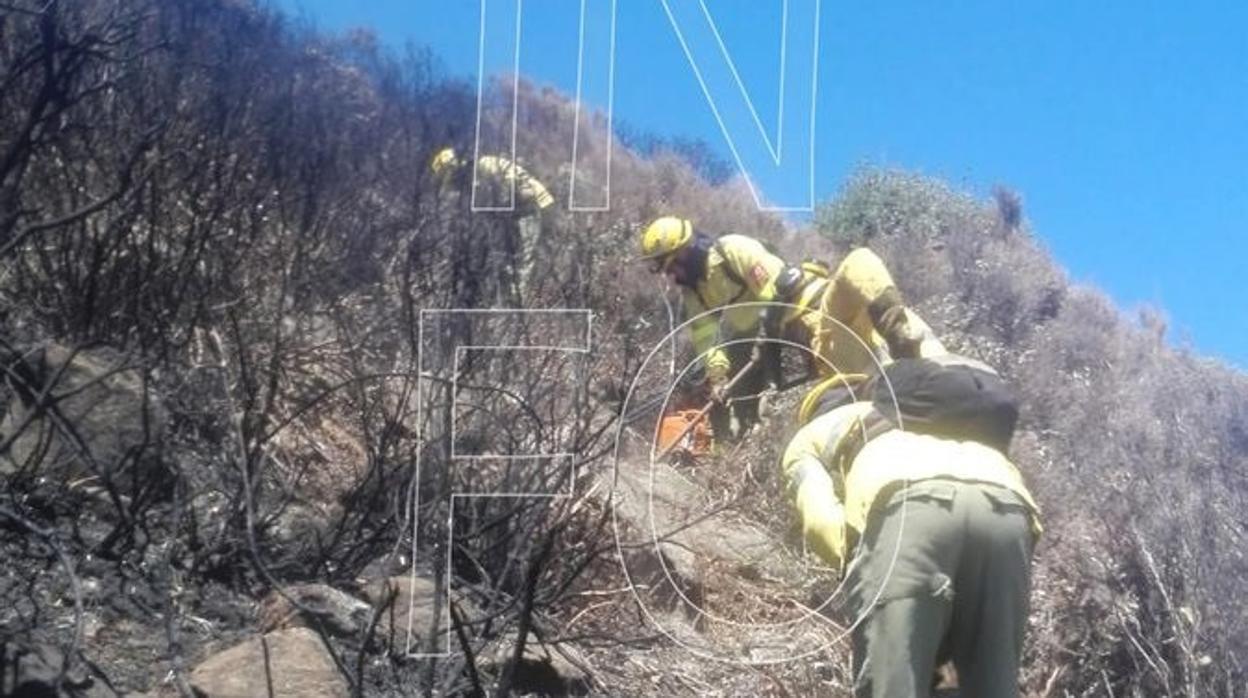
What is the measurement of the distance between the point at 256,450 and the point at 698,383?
2.78 metres

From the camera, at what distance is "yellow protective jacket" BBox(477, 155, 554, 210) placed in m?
6.86

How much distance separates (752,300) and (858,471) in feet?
9.99

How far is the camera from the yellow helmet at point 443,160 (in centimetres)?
786

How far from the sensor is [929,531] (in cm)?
406

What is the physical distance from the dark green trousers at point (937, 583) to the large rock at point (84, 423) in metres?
2.16

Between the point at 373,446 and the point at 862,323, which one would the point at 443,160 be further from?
the point at 862,323

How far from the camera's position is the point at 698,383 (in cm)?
758

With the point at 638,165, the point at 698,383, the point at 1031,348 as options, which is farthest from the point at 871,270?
the point at 1031,348

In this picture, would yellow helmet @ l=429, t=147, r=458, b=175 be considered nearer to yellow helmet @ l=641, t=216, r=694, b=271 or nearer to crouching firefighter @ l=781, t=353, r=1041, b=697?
yellow helmet @ l=641, t=216, r=694, b=271

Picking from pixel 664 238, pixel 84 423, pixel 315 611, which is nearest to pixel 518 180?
pixel 664 238

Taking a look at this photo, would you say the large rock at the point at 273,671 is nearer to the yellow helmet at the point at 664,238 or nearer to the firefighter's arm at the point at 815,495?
the firefighter's arm at the point at 815,495

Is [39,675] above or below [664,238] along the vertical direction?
below

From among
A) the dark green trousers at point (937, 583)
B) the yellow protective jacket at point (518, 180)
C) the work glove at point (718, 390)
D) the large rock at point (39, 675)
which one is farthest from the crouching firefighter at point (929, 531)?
the yellow protective jacket at point (518, 180)

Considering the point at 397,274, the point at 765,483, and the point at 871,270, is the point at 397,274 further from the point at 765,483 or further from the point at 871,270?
the point at 871,270
